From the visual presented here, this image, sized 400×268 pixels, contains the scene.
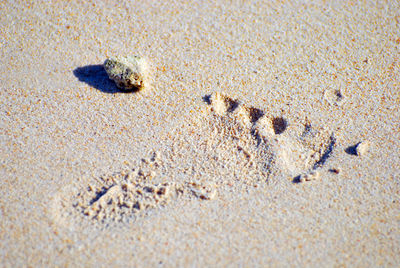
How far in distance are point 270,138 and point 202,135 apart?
308 mm

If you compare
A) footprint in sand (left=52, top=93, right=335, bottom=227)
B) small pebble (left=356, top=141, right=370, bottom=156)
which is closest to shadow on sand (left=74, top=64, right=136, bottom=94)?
footprint in sand (left=52, top=93, right=335, bottom=227)

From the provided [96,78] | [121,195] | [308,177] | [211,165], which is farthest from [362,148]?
[96,78]

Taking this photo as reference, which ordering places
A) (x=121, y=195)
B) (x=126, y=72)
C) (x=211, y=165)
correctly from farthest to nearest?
1. (x=126, y=72)
2. (x=211, y=165)
3. (x=121, y=195)

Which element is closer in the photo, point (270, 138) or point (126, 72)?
point (270, 138)

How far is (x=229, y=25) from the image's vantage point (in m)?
2.13

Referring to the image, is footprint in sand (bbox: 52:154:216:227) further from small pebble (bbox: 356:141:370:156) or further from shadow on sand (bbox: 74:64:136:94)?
small pebble (bbox: 356:141:370:156)

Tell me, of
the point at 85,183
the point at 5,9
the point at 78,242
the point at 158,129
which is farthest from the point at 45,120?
the point at 5,9

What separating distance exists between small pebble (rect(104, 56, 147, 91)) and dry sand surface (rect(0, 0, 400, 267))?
6 centimetres

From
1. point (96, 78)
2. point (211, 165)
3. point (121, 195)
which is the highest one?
point (96, 78)

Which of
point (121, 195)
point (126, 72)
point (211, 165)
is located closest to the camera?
point (121, 195)

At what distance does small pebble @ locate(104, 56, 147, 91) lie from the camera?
1.80m

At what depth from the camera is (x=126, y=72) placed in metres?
1.81

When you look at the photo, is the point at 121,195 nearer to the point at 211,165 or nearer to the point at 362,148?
the point at 211,165

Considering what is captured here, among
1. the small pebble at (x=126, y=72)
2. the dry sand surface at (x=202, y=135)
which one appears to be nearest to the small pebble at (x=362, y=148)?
the dry sand surface at (x=202, y=135)
